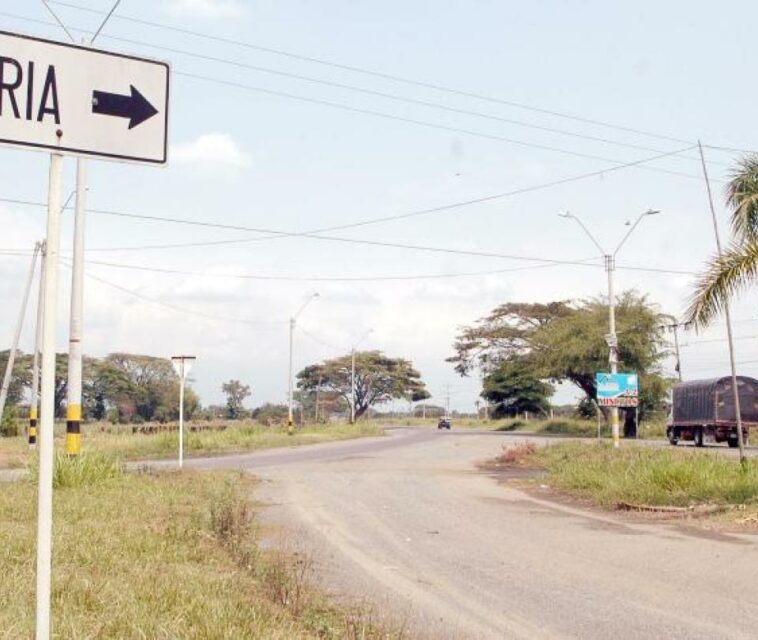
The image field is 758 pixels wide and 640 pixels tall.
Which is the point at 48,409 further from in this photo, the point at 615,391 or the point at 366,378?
the point at 366,378

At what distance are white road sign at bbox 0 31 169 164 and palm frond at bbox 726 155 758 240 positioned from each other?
39.5ft

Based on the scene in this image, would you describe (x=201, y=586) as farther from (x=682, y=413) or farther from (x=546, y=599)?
(x=682, y=413)

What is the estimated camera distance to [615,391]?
2841cm

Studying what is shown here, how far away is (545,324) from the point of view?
241 ft

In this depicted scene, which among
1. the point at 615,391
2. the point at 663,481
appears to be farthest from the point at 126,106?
the point at 615,391

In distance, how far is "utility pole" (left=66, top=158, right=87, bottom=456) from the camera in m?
16.8

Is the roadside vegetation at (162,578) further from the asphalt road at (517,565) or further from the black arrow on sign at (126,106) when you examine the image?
the black arrow on sign at (126,106)

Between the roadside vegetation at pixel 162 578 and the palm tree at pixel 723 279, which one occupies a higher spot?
the palm tree at pixel 723 279

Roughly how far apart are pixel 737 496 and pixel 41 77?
14.4m

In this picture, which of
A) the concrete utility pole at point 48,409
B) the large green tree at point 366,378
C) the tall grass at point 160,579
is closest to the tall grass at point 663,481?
the tall grass at point 160,579

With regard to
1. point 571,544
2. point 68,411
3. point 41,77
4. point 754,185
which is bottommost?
point 571,544

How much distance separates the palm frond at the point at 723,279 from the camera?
13875 millimetres

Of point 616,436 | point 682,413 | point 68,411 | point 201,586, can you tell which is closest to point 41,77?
point 201,586

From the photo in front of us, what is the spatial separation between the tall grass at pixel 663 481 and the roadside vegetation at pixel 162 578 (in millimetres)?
7718
